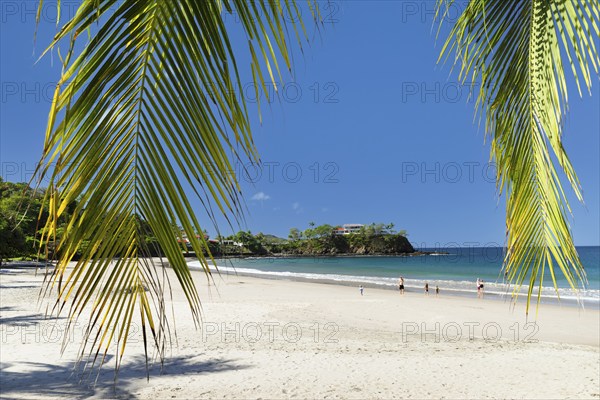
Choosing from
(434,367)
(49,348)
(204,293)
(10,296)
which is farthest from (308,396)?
(204,293)

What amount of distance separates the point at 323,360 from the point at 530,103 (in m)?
8.16

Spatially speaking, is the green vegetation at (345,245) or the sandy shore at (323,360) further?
the green vegetation at (345,245)

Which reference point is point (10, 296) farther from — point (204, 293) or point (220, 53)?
point (220, 53)

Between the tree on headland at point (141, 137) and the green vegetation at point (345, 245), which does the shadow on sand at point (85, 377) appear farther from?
the green vegetation at point (345, 245)

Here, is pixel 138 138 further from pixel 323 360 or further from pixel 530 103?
pixel 323 360

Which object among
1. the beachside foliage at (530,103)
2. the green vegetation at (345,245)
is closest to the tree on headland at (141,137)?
the beachside foliage at (530,103)

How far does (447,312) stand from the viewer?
65.8 feet

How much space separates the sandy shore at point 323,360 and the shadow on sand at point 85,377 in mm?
20

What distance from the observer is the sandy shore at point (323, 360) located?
758 cm

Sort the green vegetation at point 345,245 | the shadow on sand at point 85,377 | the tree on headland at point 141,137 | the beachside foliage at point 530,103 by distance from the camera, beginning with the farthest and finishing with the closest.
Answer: the green vegetation at point 345,245 < the shadow on sand at point 85,377 < the beachside foliage at point 530,103 < the tree on headland at point 141,137

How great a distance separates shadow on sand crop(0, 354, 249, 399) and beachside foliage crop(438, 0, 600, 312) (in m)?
5.47

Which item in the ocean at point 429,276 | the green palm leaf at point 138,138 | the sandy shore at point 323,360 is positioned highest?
the green palm leaf at point 138,138

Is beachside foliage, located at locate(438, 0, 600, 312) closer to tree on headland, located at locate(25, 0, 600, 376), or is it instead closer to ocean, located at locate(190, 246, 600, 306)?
ocean, located at locate(190, 246, 600, 306)

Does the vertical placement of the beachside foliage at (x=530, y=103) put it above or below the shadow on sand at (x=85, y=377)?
above
